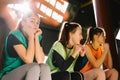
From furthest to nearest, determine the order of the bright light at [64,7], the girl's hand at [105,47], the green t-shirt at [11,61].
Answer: the girl's hand at [105,47] → the bright light at [64,7] → the green t-shirt at [11,61]

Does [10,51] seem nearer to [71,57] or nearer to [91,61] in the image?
[71,57]

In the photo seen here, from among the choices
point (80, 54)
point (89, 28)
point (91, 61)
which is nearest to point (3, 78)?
point (80, 54)

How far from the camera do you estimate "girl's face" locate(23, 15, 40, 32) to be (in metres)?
1.38

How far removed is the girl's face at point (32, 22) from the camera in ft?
4.52

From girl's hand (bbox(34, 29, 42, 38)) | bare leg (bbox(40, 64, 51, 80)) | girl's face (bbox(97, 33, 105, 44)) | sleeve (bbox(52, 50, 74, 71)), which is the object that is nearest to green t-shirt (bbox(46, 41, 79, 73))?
sleeve (bbox(52, 50, 74, 71))

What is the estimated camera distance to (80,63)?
1.50 metres

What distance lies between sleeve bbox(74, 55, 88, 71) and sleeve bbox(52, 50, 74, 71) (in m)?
0.11

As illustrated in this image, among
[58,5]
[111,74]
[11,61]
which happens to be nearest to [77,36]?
[58,5]

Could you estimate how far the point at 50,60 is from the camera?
141cm

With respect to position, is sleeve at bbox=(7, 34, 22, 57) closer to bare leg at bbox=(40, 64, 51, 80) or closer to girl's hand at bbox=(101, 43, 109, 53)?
bare leg at bbox=(40, 64, 51, 80)

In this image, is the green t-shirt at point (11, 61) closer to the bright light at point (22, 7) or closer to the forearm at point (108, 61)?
the bright light at point (22, 7)

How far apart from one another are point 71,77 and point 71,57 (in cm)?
14

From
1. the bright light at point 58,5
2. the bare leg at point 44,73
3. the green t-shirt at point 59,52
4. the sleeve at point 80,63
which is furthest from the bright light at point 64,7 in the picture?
the bare leg at point 44,73

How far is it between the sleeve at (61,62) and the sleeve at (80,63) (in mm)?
109
